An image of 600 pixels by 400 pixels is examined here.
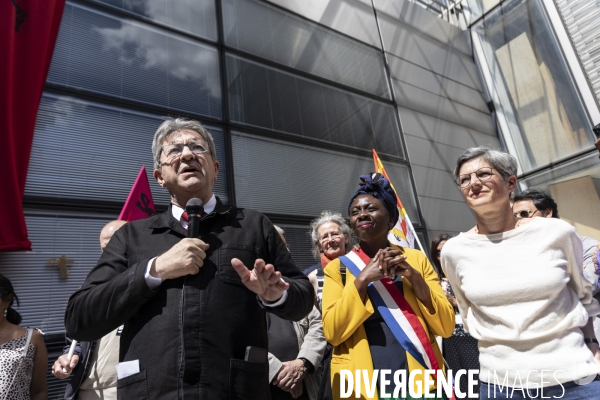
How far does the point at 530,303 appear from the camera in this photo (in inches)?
61.0

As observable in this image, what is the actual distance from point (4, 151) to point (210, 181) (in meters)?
3.15

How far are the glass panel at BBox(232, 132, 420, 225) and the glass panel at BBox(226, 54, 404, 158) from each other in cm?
33

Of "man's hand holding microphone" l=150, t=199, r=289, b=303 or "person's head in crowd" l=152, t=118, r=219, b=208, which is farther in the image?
"person's head in crowd" l=152, t=118, r=219, b=208

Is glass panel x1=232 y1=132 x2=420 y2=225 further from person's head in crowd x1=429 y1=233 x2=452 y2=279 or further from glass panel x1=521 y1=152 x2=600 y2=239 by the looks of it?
glass panel x1=521 y1=152 x2=600 y2=239

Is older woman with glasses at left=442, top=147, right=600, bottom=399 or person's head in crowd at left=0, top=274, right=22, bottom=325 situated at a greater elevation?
person's head in crowd at left=0, top=274, right=22, bottom=325

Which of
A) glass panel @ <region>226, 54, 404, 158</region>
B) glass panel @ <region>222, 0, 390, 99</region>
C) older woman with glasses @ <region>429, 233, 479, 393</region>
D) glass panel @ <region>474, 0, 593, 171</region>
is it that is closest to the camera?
older woman with glasses @ <region>429, 233, 479, 393</region>

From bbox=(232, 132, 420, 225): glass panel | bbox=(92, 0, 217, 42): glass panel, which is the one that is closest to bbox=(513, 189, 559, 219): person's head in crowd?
bbox=(232, 132, 420, 225): glass panel

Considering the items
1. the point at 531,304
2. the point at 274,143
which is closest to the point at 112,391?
the point at 531,304

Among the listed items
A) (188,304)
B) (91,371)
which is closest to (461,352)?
(188,304)

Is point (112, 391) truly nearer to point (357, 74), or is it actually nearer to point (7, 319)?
point (7, 319)

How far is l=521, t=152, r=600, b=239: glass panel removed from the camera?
7707mm

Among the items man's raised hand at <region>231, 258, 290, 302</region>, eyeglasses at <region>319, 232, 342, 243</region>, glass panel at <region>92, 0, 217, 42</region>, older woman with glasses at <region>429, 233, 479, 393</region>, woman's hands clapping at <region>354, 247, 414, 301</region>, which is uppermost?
glass panel at <region>92, 0, 217, 42</region>

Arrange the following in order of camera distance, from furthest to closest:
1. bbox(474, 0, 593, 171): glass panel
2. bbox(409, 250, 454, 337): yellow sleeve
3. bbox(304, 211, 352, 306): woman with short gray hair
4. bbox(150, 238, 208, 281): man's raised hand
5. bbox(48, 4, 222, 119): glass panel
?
bbox(474, 0, 593, 171): glass panel < bbox(48, 4, 222, 119): glass panel < bbox(304, 211, 352, 306): woman with short gray hair < bbox(409, 250, 454, 337): yellow sleeve < bbox(150, 238, 208, 281): man's raised hand

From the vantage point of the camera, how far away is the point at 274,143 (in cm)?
607
